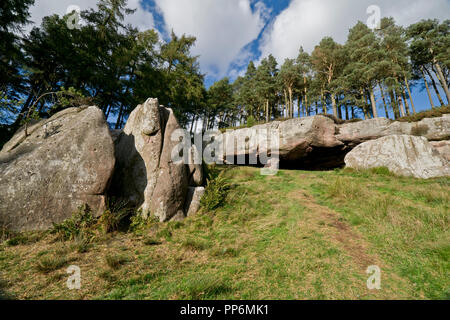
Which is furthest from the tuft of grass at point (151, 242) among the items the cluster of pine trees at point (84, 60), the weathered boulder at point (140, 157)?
the cluster of pine trees at point (84, 60)

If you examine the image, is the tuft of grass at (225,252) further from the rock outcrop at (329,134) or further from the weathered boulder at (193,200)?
the rock outcrop at (329,134)

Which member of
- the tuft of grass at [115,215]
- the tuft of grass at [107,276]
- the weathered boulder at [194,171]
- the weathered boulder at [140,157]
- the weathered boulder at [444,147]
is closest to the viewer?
the tuft of grass at [107,276]

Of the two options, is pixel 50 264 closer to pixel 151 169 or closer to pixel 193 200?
pixel 151 169

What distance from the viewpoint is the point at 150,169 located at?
5.78m

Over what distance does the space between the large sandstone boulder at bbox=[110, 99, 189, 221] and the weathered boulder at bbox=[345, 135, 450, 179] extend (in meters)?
11.1

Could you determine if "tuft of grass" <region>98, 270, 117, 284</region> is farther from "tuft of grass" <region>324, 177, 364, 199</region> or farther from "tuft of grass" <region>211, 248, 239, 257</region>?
"tuft of grass" <region>324, 177, 364, 199</region>

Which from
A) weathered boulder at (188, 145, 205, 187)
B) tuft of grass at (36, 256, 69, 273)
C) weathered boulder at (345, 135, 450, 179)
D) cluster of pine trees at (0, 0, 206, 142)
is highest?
cluster of pine trees at (0, 0, 206, 142)

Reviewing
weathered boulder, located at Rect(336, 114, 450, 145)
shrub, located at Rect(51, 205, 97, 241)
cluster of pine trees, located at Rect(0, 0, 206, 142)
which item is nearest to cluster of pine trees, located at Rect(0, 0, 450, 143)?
cluster of pine trees, located at Rect(0, 0, 206, 142)

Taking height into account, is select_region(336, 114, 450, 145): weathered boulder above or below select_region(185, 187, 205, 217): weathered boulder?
above

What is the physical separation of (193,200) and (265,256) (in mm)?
3343

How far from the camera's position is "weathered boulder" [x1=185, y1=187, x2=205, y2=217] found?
233 inches

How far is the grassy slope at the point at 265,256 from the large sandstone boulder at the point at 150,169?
78cm

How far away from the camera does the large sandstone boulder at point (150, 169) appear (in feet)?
17.9

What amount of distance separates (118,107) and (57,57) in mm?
5301
